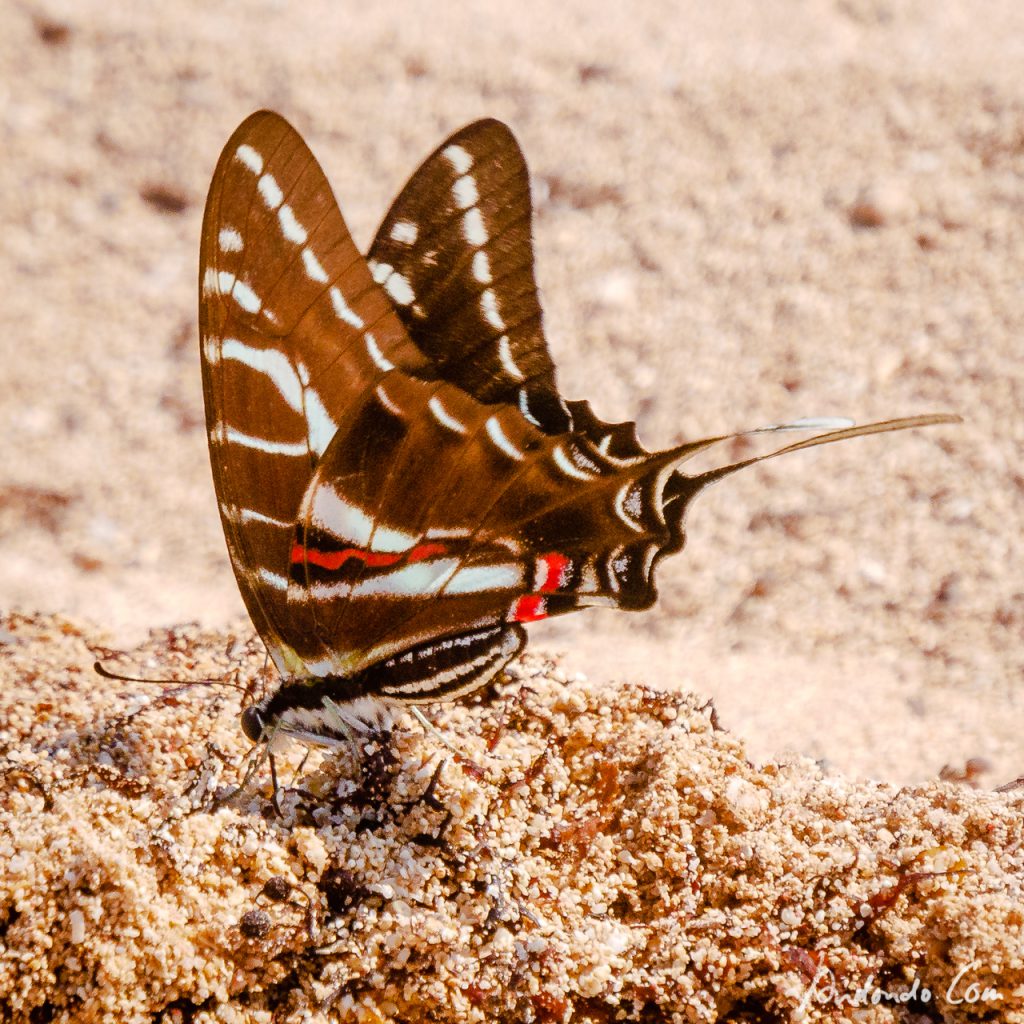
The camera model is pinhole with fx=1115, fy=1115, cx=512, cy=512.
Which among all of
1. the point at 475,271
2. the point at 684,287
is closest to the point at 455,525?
the point at 475,271

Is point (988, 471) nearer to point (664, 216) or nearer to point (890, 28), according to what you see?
point (664, 216)

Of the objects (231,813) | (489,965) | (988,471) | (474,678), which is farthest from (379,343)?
(988,471)

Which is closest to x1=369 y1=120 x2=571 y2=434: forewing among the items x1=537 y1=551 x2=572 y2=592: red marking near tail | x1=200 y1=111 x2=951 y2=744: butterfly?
x1=200 y1=111 x2=951 y2=744: butterfly

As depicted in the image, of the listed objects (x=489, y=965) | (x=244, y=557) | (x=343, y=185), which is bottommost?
(x=489, y=965)

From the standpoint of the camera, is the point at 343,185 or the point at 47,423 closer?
the point at 47,423
